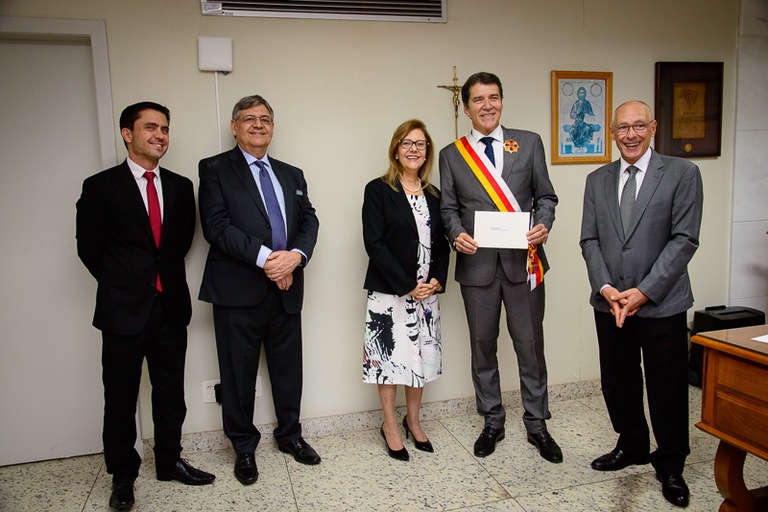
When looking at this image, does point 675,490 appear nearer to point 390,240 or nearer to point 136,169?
point 390,240

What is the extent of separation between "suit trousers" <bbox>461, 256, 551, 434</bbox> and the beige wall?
16.5 inches

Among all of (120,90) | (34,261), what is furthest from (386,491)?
(120,90)

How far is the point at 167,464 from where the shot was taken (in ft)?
8.18

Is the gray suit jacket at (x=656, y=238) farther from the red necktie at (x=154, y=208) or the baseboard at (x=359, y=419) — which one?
the red necktie at (x=154, y=208)

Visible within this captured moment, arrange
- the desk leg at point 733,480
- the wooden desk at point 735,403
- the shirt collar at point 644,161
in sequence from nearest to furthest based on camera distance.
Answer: the wooden desk at point 735,403, the desk leg at point 733,480, the shirt collar at point 644,161

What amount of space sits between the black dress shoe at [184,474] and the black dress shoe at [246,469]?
117 millimetres

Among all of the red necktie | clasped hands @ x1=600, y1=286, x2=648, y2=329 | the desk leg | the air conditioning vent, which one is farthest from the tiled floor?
the air conditioning vent

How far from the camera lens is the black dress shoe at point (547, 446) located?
8.45ft

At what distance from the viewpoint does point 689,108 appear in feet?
10.9

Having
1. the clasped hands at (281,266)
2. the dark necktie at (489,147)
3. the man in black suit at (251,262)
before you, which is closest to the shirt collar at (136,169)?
the man in black suit at (251,262)

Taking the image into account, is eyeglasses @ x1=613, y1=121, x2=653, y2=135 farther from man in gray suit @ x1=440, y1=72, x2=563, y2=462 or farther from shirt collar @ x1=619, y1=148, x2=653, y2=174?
man in gray suit @ x1=440, y1=72, x2=563, y2=462

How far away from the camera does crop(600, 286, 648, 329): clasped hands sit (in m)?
2.20

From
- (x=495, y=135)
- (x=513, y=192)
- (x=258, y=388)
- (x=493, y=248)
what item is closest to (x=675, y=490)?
(x=493, y=248)

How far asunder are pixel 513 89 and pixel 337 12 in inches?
38.8
